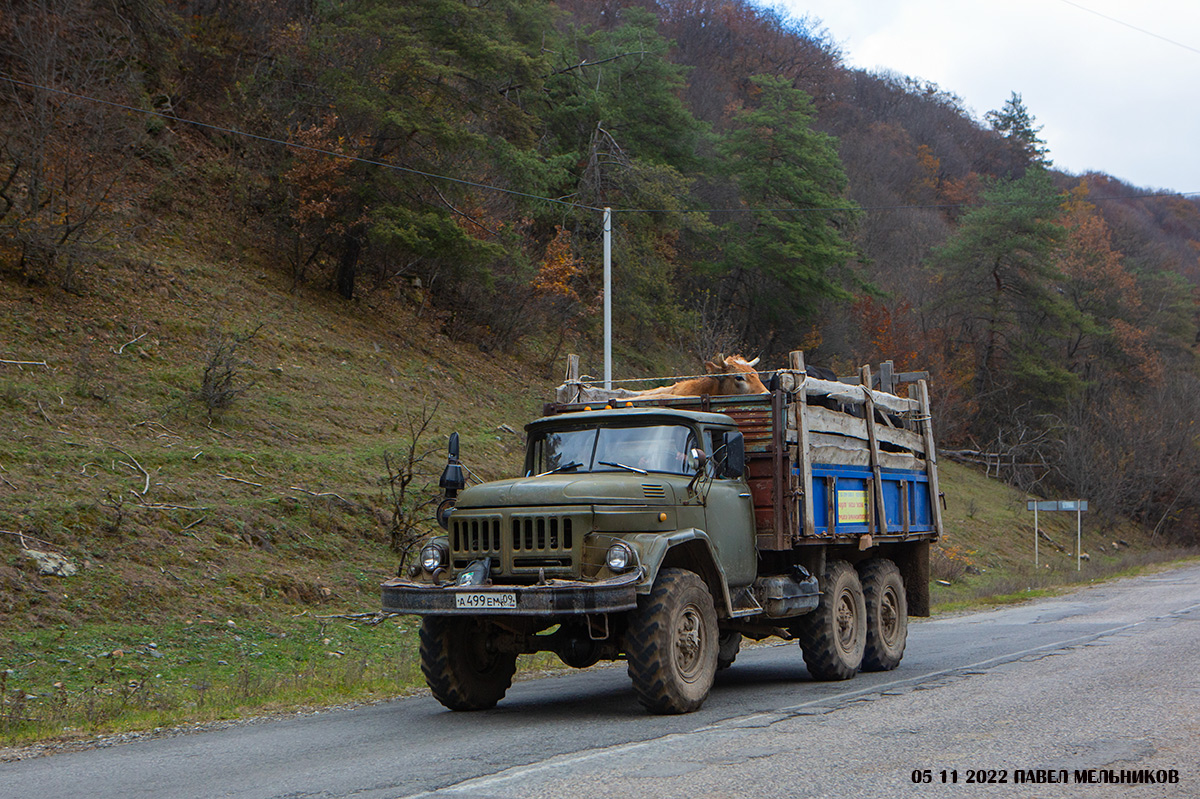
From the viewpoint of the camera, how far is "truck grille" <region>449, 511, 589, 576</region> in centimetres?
888

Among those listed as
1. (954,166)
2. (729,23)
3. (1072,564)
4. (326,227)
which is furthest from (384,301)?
(954,166)

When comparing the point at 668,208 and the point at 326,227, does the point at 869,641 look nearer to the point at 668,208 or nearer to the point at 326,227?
the point at 326,227

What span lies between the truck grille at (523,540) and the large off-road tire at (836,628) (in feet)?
12.1

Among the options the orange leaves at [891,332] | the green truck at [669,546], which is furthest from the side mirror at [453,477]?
the orange leaves at [891,332]

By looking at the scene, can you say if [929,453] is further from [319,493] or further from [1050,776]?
[319,493]

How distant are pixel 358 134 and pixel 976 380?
40.8 m

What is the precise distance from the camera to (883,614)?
12.9 m

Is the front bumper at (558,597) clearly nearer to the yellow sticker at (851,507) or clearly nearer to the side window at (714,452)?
the side window at (714,452)

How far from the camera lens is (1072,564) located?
39156mm

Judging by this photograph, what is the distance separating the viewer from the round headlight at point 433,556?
942 centimetres

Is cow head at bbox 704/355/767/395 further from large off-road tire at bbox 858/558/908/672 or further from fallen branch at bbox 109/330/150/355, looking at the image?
fallen branch at bbox 109/330/150/355

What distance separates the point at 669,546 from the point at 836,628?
344cm

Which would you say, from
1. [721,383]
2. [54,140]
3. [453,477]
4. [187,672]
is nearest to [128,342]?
[54,140]

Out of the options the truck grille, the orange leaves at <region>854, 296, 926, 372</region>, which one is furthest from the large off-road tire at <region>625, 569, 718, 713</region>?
the orange leaves at <region>854, 296, 926, 372</region>
